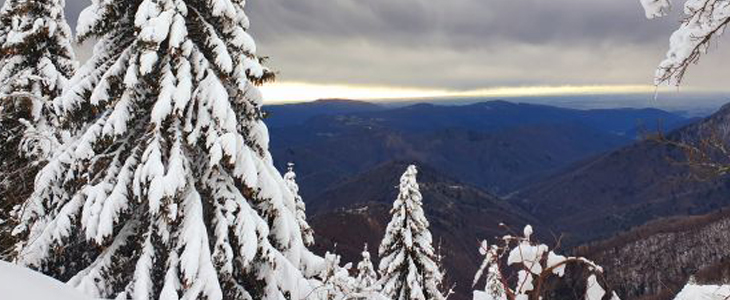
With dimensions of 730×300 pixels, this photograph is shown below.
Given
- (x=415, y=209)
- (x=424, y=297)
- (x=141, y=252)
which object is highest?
(x=141, y=252)

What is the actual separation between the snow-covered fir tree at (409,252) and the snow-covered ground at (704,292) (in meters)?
19.2

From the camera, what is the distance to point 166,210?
30.9ft

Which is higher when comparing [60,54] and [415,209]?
[60,54]

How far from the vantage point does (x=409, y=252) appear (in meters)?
24.1

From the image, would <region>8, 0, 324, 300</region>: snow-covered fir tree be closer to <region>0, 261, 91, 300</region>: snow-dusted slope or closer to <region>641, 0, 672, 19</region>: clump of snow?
<region>0, 261, 91, 300</region>: snow-dusted slope

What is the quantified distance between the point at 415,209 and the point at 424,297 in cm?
376

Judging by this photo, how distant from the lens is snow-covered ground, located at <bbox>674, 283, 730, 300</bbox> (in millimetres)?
4047

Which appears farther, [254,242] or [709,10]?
[254,242]

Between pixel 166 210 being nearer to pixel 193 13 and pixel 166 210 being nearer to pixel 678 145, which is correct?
pixel 193 13

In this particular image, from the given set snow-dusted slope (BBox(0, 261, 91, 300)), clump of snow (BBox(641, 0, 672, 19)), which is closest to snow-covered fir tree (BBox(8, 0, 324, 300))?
snow-dusted slope (BBox(0, 261, 91, 300))

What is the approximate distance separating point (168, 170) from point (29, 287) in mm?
5667

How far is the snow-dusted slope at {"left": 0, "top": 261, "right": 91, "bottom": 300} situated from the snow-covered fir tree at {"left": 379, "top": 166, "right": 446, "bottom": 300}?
19.2 metres

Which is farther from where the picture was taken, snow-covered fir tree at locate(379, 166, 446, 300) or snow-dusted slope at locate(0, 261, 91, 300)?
snow-covered fir tree at locate(379, 166, 446, 300)

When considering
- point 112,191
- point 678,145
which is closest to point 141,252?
point 112,191
